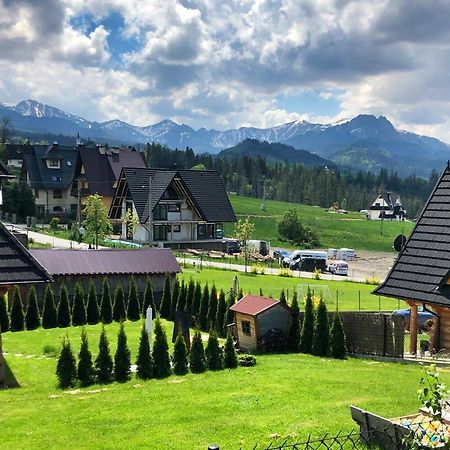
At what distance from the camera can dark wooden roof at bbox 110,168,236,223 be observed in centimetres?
5775

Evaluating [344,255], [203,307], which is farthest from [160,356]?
[344,255]

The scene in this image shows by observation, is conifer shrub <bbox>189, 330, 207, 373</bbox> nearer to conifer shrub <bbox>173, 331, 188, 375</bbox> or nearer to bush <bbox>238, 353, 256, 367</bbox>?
conifer shrub <bbox>173, 331, 188, 375</bbox>

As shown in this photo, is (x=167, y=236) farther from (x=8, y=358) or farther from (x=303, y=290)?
(x=8, y=358)

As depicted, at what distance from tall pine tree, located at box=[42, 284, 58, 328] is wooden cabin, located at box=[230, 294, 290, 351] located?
9417mm

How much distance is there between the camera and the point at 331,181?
165750 millimetres

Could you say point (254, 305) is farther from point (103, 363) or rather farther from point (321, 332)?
point (103, 363)

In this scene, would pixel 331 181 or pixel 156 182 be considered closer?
pixel 156 182

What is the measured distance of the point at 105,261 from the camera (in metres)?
31.2

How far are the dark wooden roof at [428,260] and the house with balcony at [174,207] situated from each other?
38.1m

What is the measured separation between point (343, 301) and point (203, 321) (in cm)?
1103

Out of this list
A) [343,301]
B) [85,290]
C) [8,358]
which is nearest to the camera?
[8,358]

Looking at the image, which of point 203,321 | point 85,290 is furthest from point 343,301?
point 85,290

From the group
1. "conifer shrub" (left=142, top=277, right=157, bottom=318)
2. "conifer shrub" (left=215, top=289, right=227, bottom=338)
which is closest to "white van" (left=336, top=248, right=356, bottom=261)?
"conifer shrub" (left=142, top=277, right=157, bottom=318)

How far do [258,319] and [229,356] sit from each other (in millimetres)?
2904
